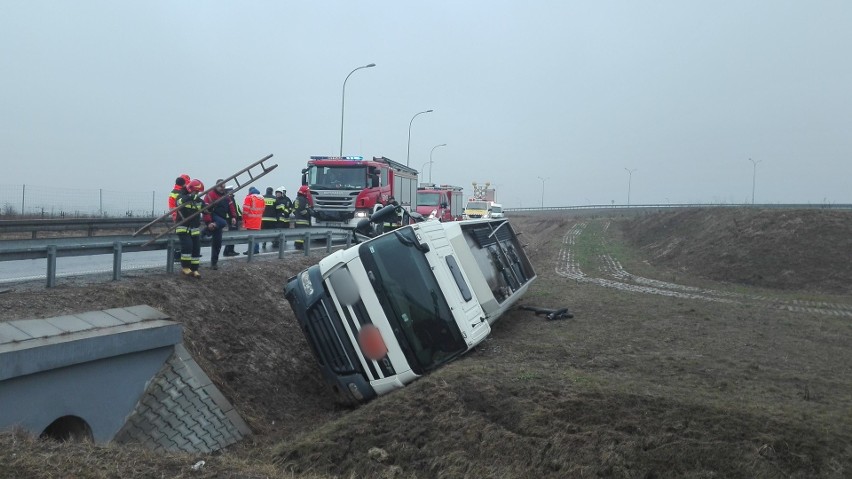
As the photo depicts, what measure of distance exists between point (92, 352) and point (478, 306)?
4.39 m

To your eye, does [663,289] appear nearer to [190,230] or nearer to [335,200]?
[335,200]

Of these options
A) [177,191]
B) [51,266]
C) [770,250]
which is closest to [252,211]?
[177,191]

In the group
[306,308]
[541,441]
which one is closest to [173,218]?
[306,308]

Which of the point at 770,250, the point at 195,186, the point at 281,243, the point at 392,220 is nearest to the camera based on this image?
the point at 195,186

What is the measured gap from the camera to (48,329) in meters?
7.26

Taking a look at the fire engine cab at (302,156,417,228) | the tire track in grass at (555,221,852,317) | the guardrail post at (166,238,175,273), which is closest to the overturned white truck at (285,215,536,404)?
the guardrail post at (166,238,175,273)

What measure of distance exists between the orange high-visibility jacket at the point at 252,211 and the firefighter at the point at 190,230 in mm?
4841

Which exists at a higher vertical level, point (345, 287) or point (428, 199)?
point (428, 199)

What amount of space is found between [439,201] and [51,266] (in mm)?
32141

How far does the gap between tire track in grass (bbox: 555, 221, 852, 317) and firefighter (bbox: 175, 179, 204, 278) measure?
1108 cm

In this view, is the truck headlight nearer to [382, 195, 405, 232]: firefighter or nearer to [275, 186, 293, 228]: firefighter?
[382, 195, 405, 232]: firefighter

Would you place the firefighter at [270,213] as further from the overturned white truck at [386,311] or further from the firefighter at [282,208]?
the overturned white truck at [386,311]

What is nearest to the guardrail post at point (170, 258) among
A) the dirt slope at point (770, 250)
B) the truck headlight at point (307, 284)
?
the truck headlight at point (307, 284)

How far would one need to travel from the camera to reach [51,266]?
946cm
